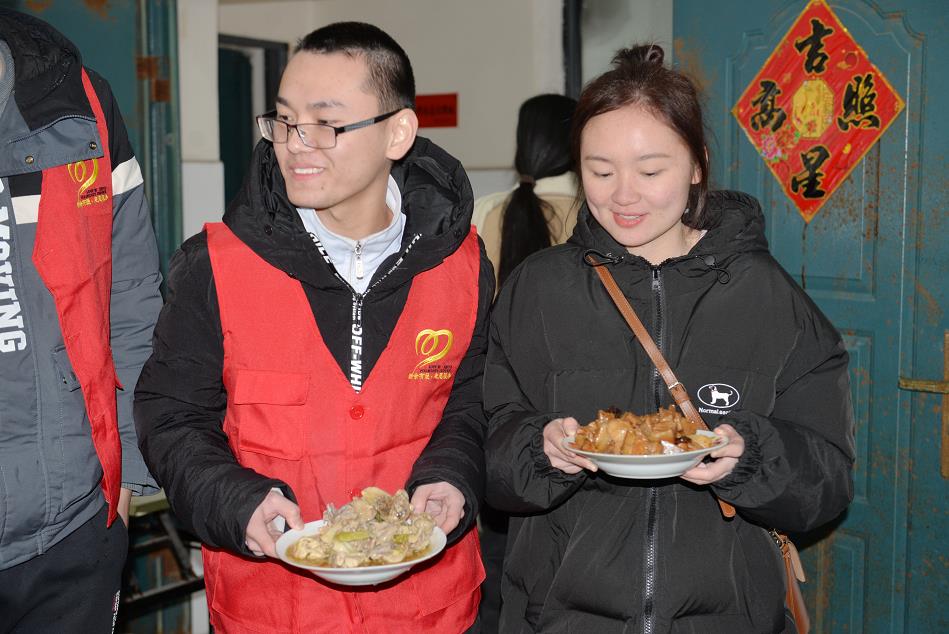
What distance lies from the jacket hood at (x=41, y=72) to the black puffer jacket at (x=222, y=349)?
1.23ft

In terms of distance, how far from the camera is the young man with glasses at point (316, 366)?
1927mm

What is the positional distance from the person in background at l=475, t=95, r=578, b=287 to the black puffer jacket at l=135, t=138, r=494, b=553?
1.57 meters

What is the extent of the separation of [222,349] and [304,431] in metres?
0.23

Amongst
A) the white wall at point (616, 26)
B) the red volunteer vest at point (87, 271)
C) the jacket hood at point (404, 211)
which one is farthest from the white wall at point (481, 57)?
the red volunteer vest at point (87, 271)

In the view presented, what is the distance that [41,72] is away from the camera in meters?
2.02

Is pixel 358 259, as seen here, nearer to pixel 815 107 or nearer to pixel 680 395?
pixel 680 395

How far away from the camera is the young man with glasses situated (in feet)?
6.32

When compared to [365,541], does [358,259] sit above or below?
above

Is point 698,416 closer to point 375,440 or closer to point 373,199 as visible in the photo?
point 375,440

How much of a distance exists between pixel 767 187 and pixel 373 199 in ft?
6.18

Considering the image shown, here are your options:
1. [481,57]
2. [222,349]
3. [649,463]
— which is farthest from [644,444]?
[481,57]

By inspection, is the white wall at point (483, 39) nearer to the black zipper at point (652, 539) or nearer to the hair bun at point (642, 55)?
the hair bun at point (642, 55)

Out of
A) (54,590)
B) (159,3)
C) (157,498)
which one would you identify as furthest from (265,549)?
(159,3)

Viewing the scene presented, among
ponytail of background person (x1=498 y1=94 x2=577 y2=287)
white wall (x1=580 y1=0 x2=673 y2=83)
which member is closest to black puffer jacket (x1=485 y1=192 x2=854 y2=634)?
ponytail of background person (x1=498 y1=94 x2=577 y2=287)
